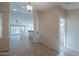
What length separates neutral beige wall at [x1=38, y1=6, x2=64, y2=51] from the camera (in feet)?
6.62

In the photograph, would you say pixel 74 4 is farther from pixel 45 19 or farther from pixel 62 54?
pixel 62 54

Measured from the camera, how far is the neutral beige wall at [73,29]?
198 centimetres

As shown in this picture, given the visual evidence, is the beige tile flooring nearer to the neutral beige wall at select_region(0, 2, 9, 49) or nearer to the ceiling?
the neutral beige wall at select_region(0, 2, 9, 49)

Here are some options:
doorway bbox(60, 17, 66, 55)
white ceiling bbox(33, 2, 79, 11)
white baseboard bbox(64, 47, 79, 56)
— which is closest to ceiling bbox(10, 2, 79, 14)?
white ceiling bbox(33, 2, 79, 11)

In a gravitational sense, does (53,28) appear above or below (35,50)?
above

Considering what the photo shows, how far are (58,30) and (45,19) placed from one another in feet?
0.91

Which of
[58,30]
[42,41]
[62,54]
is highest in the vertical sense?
[58,30]

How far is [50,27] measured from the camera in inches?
80.1

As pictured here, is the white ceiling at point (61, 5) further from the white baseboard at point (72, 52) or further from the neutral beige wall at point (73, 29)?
the white baseboard at point (72, 52)

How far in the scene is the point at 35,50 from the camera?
79.0 inches

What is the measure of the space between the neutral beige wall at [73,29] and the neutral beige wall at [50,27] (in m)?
0.16

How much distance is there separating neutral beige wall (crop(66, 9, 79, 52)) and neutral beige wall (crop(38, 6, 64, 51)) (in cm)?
16

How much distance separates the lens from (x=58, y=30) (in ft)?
6.65

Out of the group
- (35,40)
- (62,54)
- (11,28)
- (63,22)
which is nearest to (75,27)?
(63,22)
